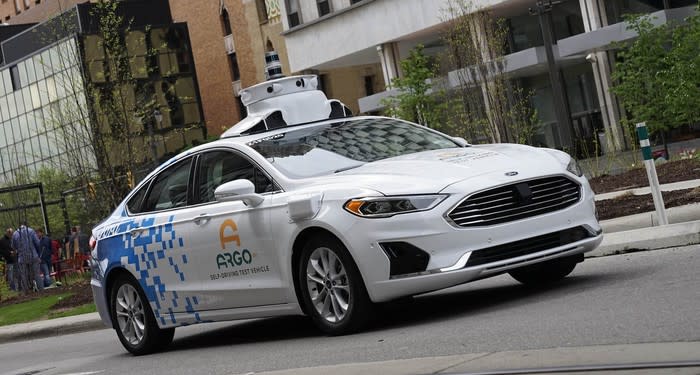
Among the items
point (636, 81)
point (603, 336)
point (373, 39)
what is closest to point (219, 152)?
point (603, 336)

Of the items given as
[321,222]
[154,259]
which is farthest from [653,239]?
[154,259]

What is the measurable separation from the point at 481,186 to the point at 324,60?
44477mm

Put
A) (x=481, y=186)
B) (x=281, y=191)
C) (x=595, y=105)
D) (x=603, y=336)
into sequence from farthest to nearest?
(x=595, y=105) < (x=281, y=191) < (x=481, y=186) < (x=603, y=336)

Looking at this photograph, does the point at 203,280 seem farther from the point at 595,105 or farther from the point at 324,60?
the point at 324,60

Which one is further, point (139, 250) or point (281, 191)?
point (139, 250)

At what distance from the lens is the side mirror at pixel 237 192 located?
33.3ft

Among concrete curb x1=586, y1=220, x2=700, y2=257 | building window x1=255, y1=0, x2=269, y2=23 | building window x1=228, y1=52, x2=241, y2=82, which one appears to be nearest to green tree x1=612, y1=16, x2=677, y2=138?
concrete curb x1=586, y1=220, x2=700, y2=257

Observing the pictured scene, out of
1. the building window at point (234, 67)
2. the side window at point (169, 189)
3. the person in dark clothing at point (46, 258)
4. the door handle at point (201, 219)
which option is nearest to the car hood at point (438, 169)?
the door handle at point (201, 219)

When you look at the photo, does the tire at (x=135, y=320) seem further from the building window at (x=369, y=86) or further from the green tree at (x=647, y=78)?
the building window at (x=369, y=86)

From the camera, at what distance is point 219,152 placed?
36.6 feet

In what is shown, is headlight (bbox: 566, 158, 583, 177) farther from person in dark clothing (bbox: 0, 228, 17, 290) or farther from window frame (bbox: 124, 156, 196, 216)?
person in dark clothing (bbox: 0, 228, 17, 290)

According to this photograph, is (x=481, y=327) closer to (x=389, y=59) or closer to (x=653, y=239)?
(x=653, y=239)

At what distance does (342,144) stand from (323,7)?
43.2 meters

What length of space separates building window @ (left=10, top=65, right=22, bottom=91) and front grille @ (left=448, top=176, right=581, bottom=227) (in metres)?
72.0
